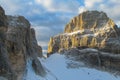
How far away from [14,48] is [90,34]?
59094 millimetres

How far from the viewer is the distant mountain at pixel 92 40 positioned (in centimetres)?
9188

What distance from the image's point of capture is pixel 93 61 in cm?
9031

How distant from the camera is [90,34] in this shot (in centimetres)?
10425

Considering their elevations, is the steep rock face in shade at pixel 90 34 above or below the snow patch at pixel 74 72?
above

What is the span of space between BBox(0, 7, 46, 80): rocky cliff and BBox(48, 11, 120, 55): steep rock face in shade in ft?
128

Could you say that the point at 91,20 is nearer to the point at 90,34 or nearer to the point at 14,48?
the point at 90,34

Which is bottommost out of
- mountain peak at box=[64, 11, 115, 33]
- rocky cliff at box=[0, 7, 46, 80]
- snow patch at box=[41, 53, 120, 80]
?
snow patch at box=[41, 53, 120, 80]

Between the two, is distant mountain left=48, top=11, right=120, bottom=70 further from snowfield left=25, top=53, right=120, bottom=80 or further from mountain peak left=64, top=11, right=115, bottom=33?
snowfield left=25, top=53, right=120, bottom=80

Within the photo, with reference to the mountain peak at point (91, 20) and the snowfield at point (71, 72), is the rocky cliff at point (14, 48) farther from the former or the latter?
the mountain peak at point (91, 20)

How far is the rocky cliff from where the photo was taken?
30.2m

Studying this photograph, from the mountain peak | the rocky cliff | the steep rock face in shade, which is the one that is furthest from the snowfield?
the mountain peak

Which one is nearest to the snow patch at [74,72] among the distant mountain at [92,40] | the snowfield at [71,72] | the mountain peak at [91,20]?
the snowfield at [71,72]

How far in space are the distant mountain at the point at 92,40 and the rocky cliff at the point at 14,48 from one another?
32813mm

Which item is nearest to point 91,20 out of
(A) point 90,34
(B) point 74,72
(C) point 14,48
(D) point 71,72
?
(A) point 90,34
